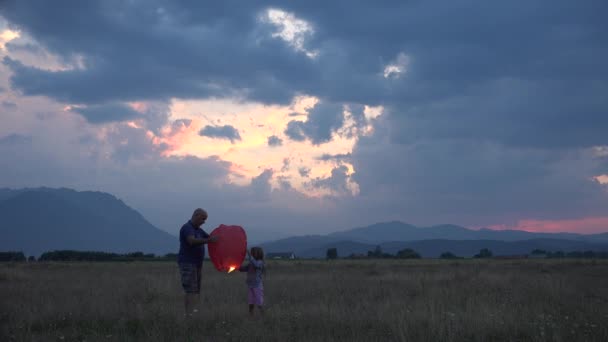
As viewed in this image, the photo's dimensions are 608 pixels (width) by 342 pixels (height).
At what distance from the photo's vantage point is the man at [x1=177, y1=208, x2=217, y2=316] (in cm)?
1016

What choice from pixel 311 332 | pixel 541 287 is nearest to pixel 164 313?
pixel 311 332

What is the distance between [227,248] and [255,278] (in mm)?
1014

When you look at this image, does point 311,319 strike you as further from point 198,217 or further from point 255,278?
point 198,217

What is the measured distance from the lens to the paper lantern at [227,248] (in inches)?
415

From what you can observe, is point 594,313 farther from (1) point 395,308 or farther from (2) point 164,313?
(2) point 164,313

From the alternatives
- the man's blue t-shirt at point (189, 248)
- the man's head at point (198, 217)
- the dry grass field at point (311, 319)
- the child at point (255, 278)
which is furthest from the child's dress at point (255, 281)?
the man's head at point (198, 217)

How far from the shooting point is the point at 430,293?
14.3 metres

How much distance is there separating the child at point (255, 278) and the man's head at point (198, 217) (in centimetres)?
126

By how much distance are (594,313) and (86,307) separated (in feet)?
35.4

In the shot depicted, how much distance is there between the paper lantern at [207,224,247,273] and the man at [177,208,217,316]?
0.81ft

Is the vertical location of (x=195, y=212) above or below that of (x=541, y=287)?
above

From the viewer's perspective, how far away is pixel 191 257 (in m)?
10.3

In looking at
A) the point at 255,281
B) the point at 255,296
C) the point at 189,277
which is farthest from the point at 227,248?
the point at 255,296

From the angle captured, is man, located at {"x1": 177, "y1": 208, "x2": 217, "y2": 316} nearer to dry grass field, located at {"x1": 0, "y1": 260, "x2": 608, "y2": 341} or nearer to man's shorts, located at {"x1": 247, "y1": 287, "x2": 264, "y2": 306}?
dry grass field, located at {"x1": 0, "y1": 260, "x2": 608, "y2": 341}
